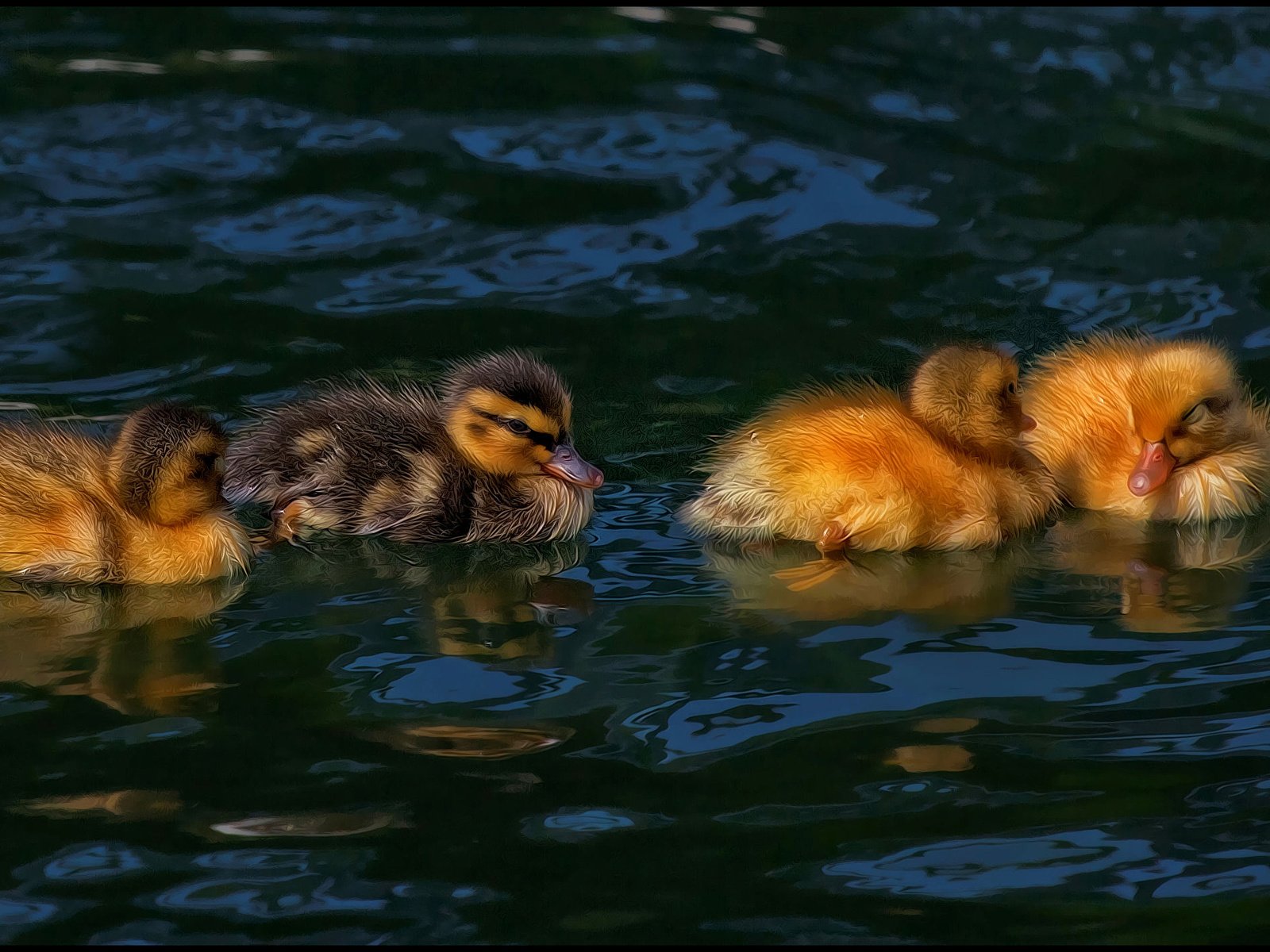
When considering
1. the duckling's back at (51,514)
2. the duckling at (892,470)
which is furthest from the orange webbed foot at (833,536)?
the duckling's back at (51,514)

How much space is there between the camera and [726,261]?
7.16 m

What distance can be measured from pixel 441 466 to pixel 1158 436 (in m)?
2.01

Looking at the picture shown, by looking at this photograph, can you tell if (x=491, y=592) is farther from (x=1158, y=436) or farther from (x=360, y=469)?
(x=1158, y=436)

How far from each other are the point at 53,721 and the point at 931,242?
407 cm

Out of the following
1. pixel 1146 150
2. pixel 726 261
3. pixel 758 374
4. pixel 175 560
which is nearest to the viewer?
pixel 175 560

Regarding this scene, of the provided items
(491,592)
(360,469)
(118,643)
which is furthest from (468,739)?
(360,469)

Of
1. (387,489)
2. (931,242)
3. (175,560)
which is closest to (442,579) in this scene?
(387,489)

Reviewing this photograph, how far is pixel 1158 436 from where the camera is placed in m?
5.46

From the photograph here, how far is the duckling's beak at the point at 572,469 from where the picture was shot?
5.34 meters

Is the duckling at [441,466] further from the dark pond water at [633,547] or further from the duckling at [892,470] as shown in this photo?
the duckling at [892,470]

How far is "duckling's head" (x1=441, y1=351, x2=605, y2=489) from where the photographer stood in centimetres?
530

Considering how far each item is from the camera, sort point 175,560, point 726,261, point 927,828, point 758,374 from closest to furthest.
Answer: point 927,828 < point 175,560 < point 758,374 < point 726,261

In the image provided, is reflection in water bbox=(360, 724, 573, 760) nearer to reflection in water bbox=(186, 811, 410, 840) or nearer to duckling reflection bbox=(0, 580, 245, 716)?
reflection in water bbox=(186, 811, 410, 840)

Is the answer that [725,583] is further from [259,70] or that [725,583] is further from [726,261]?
[259,70]
